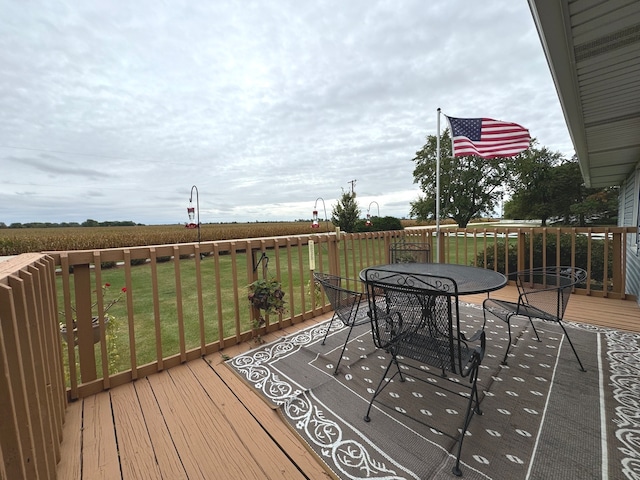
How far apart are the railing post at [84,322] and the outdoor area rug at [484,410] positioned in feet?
3.56

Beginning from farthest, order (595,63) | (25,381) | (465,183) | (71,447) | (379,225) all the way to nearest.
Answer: (465,183) → (379,225) → (595,63) → (71,447) → (25,381)

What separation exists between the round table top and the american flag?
2548mm

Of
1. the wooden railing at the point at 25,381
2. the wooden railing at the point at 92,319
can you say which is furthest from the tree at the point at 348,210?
the wooden railing at the point at 25,381

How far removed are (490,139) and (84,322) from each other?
232 inches

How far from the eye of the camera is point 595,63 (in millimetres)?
1993

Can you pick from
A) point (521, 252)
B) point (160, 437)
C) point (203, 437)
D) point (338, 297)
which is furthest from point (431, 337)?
point (521, 252)

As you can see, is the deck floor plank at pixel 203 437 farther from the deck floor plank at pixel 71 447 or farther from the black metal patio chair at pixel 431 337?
the black metal patio chair at pixel 431 337

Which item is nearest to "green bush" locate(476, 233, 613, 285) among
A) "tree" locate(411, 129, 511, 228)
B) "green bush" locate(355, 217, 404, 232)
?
"green bush" locate(355, 217, 404, 232)

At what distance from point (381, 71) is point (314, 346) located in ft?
25.3

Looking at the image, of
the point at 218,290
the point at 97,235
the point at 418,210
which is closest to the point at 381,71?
the point at 218,290

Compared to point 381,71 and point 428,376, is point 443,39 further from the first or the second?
point 428,376

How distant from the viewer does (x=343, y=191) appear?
15.9 meters

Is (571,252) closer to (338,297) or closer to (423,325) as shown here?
(423,325)

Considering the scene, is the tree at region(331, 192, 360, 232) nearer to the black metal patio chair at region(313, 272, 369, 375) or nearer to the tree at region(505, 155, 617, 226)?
the tree at region(505, 155, 617, 226)
